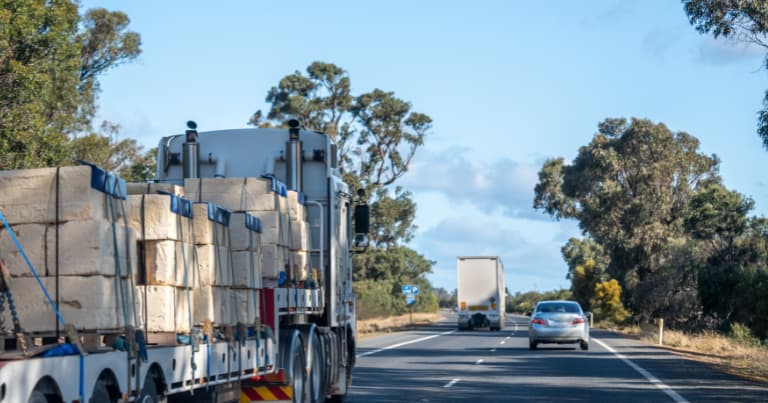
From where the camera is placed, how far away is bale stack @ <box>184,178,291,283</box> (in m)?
12.0

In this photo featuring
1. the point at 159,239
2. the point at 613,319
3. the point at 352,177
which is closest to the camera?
the point at 159,239

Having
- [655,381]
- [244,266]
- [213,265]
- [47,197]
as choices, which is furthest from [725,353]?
[47,197]

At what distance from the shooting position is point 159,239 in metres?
8.89

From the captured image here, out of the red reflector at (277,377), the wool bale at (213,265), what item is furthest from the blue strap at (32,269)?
the red reflector at (277,377)

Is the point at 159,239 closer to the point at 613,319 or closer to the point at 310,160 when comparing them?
the point at 310,160

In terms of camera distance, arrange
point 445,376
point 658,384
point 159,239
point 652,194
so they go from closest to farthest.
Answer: point 159,239, point 658,384, point 445,376, point 652,194

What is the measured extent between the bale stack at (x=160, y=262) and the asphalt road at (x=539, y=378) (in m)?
7.72

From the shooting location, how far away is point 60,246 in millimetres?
7465

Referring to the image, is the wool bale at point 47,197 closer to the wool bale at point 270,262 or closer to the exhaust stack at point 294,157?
the wool bale at point 270,262

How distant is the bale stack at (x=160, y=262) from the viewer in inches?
343

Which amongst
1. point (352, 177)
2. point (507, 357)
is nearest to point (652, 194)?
point (352, 177)

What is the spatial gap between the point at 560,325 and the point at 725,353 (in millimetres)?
5050

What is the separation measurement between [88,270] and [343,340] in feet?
28.8

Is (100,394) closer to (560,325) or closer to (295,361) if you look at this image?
(295,361)
